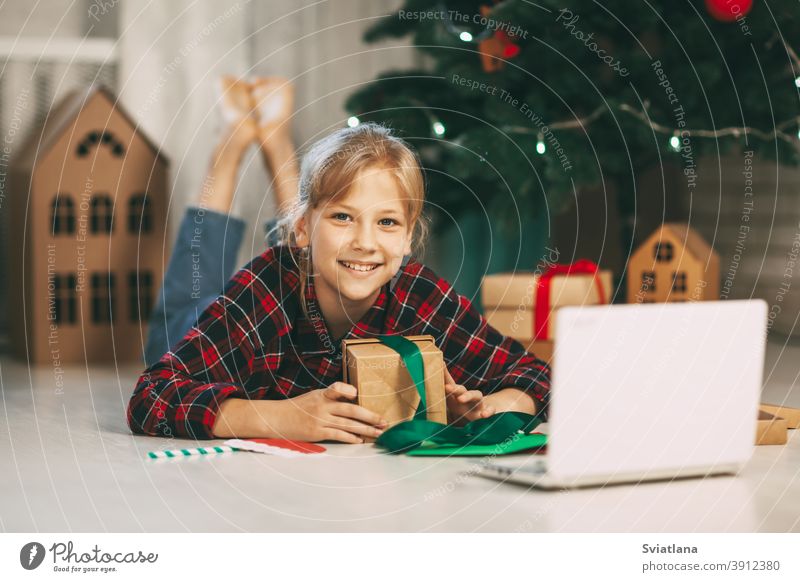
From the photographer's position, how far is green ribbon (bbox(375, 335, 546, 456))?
987 mm

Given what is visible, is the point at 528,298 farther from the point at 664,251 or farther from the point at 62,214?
the point at 62,214

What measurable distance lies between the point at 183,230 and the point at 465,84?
543 mm

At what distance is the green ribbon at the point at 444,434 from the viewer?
987 mm

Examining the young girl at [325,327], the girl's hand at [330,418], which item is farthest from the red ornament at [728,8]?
the girl's hand at [330,418]

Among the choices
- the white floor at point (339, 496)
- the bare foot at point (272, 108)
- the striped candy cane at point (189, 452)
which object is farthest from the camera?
the bare foot at point (272, 108)

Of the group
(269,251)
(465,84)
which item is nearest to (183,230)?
(465,84)

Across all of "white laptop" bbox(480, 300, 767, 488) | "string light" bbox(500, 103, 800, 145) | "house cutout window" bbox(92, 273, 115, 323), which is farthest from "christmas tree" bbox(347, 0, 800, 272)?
"white laptop" bbox(480, 300, 767, 488)

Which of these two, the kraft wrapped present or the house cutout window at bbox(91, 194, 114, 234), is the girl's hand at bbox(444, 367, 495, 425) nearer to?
the kraft wrapped present

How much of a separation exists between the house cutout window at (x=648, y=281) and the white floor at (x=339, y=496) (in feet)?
2.32

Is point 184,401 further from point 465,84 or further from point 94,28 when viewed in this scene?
point 94,28

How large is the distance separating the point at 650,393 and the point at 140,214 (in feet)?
4.38

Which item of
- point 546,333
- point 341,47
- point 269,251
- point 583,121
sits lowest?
point 546,333

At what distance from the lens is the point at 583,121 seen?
170 centimetres

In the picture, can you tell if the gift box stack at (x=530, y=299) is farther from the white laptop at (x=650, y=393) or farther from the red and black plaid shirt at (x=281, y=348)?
the white laptop at (x=650, y=393)
